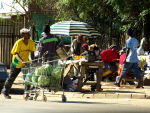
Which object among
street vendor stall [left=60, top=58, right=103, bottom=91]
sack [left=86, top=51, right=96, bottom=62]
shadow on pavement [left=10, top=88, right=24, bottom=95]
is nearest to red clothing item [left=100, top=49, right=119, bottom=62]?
shadow on pavement [left=10, top=88, right=24, bottom=95]

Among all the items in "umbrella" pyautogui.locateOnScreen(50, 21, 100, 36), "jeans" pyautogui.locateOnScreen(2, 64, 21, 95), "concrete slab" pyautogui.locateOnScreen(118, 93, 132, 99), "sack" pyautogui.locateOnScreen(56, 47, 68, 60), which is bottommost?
"concrete slab" pyautogui.locateOnScreen(118, 93, 132, 99)

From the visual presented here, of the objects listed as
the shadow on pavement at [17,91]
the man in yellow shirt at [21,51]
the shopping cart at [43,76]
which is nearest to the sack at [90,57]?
the man in yellow shirt at [21,51]

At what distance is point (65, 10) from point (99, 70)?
433 inches

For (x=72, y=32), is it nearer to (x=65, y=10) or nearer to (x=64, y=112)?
(x=65, y=10)

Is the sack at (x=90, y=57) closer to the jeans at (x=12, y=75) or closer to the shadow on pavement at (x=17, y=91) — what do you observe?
the jeans at (x=12, y=75)

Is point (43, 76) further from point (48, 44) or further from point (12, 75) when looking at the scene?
point (48, 44)

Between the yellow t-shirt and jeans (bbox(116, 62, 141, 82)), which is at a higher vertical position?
the yellow t-shirt

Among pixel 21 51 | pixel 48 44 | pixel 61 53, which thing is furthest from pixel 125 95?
pixel 21 51

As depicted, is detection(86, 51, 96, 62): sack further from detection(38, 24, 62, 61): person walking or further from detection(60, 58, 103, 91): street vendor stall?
detection(38, 24, 62, 61): person walking

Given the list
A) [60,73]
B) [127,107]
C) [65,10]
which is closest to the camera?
[127,107]

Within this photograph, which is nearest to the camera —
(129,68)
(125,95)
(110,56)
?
(125,95)

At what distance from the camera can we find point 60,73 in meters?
14.6

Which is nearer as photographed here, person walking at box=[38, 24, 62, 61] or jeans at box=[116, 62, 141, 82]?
person walking at box=[38, 24, 62, 61]

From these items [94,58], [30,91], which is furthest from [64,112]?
[94,58]
